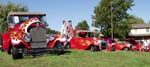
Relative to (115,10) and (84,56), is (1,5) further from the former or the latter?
(84,56)

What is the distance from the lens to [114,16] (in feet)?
264

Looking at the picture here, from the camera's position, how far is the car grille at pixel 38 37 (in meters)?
20.9

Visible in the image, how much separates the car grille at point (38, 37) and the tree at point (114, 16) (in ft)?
196

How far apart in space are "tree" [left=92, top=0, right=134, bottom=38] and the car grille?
59.8 metres

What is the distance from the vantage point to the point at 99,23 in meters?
82.1

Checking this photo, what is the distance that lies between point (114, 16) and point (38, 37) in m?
60.2

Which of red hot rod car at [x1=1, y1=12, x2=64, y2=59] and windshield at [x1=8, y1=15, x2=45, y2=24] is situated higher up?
windshield at [x1=8, y1=15, x2=45, y2=24]

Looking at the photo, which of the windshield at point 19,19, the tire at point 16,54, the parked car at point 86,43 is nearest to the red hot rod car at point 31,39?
the tire at point 16,54

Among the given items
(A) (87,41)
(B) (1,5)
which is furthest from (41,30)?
(B) (1,5)

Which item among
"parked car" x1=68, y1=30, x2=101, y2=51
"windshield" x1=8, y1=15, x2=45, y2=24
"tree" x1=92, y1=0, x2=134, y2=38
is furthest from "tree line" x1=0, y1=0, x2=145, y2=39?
"windshield" x1=8, y1=15, x2=45, y2=24

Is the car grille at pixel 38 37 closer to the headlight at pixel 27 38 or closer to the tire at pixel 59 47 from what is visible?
the headlight at pixel 27 38

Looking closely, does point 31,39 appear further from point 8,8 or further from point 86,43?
point 8,8

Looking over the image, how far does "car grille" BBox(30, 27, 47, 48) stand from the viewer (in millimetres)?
20938

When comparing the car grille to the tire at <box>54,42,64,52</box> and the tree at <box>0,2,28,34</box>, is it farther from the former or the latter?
the tree at <box>0,2,28,34</box>
